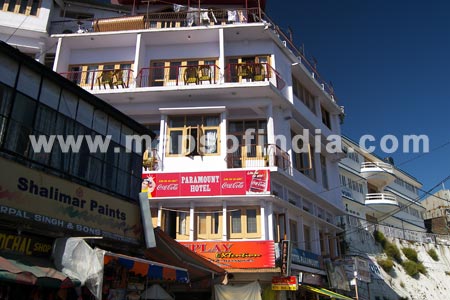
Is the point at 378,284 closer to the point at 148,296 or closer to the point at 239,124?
the point at 239,124

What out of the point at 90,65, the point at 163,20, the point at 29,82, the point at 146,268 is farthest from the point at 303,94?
the point at 29,82

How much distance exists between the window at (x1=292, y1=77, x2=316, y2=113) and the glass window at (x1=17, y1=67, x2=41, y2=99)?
1532 cm

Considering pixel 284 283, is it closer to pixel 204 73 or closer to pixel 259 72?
pixel 259 72

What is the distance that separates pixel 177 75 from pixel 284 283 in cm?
1079

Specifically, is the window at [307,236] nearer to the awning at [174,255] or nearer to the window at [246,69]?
the window at [246,69]

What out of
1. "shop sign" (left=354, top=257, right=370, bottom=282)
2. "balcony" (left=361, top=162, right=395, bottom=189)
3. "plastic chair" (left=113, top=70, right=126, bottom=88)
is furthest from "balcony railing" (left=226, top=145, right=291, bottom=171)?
"balcony" (left=361, top=162, right=395, bottom=189)

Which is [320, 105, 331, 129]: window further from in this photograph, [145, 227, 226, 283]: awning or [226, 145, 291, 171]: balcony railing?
[145, 227, 226, 283]: awning

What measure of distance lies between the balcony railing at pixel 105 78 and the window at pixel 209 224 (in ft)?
23.5

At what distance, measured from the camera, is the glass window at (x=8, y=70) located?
8381mm

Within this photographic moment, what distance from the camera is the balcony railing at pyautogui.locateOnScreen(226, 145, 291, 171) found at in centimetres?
1812

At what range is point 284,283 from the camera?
52.0 ft

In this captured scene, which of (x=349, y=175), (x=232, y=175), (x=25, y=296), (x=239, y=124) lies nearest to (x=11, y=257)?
(x=25, y=296)

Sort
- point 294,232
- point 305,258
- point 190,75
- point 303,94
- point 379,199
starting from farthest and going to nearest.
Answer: point 379,199
point 303,94
point 294,232
point 190,75
point 305,258

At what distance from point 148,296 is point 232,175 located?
6775 millimetres
